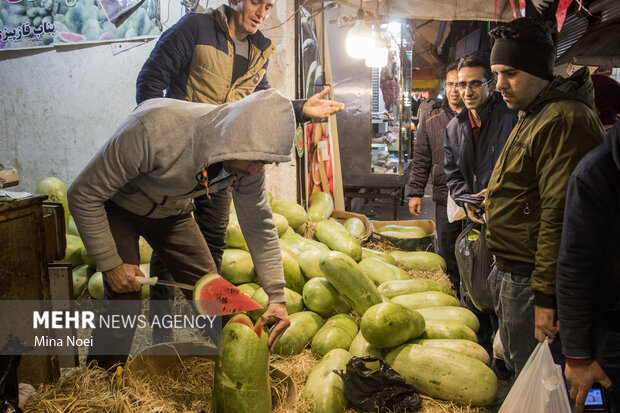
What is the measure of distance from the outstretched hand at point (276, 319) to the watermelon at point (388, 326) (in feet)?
1.80

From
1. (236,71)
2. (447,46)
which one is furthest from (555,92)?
(447,46)

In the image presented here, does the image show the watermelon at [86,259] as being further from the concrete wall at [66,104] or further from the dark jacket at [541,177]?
the dark jacket at [541,177]

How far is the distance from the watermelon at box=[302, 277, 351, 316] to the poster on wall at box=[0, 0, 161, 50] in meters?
3.45

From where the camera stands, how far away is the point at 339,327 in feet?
10.5

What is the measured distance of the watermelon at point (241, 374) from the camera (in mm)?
2064

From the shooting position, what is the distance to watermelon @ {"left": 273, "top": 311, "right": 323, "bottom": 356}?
10.3ft

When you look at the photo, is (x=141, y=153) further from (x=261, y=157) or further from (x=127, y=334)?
(x=127, y=334)

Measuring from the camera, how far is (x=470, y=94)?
12.5 feet

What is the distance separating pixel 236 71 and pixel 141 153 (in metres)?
1.93

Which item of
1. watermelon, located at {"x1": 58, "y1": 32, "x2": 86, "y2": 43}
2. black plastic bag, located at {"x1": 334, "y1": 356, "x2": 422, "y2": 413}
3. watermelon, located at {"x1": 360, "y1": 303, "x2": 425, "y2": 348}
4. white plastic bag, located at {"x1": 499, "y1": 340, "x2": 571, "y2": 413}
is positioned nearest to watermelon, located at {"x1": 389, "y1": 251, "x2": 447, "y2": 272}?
watermelon, located at {"x1": 360, "y1": 303, "x2": 425, "y2": 348}

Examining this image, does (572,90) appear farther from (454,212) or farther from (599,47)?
(599,47)

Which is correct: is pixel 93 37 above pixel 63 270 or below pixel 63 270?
above

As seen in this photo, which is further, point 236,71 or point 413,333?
point 236,71
